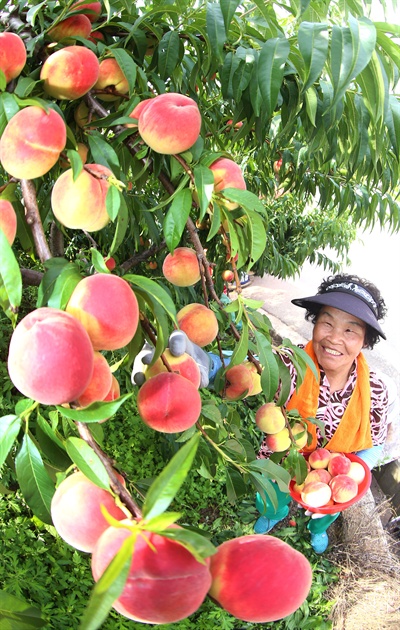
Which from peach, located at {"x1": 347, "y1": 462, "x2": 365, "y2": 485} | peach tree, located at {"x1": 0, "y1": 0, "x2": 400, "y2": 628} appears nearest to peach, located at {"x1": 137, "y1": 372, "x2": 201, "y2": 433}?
peach tree, located at {"x1": 0, "y1": 0, "x2": 400, "y2": 628}

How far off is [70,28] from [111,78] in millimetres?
87

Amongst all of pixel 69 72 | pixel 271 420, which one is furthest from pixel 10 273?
pixel 271 420

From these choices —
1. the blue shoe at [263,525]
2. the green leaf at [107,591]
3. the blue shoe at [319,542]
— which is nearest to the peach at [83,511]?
the green leaf at [107,591]

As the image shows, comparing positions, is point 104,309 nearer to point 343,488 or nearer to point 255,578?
point 255,578

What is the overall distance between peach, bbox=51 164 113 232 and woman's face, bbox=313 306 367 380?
1275 mm

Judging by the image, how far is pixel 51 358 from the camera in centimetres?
44

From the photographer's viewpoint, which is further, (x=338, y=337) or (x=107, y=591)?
(x=338, y=337)

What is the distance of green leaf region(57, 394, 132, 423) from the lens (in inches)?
16.7

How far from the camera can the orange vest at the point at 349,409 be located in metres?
1.77

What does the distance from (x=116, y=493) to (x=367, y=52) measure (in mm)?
588

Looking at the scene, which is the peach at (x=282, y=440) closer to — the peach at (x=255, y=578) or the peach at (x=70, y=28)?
the peach at (x=255, y=578)

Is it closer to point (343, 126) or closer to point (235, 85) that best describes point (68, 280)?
point (235, 85)

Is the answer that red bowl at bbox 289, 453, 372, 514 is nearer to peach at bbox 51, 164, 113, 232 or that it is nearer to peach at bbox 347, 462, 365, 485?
peach at bbox 347, 462, 365, 485

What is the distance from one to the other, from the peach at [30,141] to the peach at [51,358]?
205 mm
